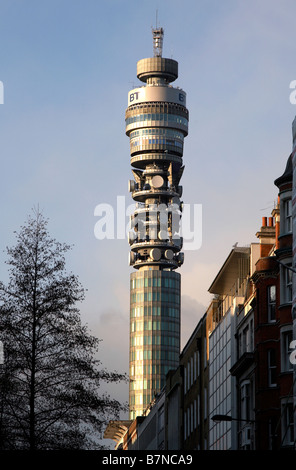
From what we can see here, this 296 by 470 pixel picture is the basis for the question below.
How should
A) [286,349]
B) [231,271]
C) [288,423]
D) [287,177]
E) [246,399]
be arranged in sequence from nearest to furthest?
[288,423] → [286,349] → [287,177] → [246,399] → [231,271]

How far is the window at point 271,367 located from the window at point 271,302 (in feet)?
5.85

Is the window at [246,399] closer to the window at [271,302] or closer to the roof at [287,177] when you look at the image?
the window at [271,302]

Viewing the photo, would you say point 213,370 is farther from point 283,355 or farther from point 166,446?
point 166,446

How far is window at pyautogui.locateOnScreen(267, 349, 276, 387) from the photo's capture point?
6145 cm

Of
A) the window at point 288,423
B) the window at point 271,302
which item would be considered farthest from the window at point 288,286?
the window at point 288,423

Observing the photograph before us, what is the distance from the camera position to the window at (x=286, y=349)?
58.2 m

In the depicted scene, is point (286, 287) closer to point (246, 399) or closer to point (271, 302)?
point (271, 302)

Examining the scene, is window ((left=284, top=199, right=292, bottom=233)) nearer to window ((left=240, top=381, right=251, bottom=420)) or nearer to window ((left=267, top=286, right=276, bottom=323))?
window ((left=267, top=286, right=276, bottom=323))

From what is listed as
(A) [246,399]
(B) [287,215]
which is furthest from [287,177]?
(A) [246,399]

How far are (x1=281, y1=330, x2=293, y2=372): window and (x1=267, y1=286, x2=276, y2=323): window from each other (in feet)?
11.2

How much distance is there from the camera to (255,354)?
64.0m

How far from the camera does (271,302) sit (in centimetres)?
6281

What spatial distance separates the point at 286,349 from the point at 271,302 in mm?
4540

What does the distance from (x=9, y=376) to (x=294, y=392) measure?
15334mm
